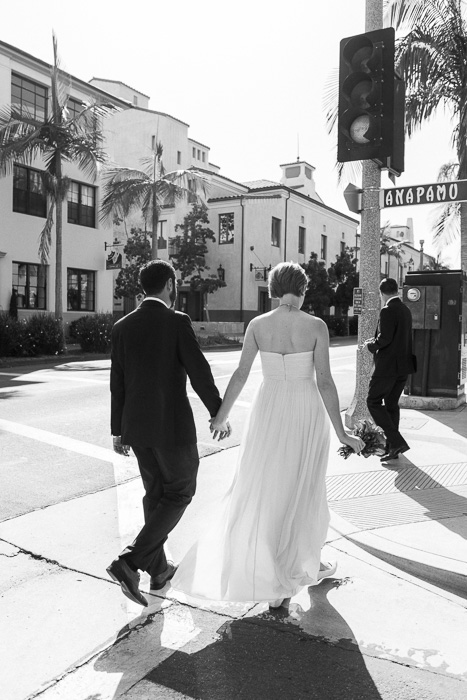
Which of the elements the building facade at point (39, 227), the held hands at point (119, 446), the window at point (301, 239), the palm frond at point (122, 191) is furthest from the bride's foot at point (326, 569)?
the window at point (301, 239)

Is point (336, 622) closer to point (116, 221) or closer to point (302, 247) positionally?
point (116, 221)

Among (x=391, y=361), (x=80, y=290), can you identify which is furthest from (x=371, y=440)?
(x=80, y=290)

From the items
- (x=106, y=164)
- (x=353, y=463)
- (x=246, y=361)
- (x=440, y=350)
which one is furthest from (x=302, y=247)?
(x=246, y=361)

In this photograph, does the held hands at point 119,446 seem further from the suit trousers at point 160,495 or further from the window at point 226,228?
the window at point 226,228

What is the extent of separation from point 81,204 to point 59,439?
66.2ft

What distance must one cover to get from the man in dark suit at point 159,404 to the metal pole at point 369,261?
4.49m

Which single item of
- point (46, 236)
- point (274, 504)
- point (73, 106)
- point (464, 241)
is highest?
point (73, 106)

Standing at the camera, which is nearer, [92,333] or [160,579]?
[160,579]

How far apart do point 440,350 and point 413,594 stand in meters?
6.87

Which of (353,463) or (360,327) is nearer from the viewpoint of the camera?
(353,463)

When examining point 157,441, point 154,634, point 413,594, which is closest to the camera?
point 154,634

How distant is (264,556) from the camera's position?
3.26 m

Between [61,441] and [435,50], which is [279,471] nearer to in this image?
[61,441]

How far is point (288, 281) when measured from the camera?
141 inches
